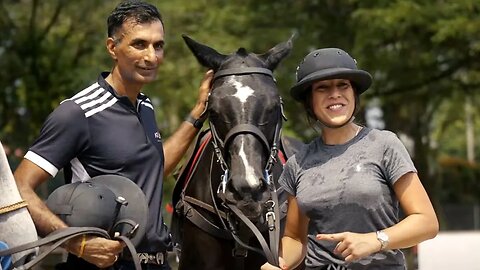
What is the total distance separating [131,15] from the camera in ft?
14.8

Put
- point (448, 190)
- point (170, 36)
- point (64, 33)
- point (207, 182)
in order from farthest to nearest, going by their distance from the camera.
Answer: point (448, 190)
point (64, 33)
point (170, 36)
point (207, 182)

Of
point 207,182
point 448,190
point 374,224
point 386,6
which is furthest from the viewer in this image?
point 448,190

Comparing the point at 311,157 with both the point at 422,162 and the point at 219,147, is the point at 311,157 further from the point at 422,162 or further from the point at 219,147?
the point at 422,162

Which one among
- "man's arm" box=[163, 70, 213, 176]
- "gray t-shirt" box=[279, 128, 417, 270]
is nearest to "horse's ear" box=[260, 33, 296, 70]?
"man's arm" box=[163, 70, 213, 176]

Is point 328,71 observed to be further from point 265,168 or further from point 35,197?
point 35,197

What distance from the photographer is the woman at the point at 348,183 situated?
3807mm

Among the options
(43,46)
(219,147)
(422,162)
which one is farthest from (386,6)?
(219,147)

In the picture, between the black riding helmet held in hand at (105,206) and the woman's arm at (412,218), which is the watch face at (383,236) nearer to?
the woman's arm at (412,218)

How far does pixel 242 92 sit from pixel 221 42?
10062 millimetres

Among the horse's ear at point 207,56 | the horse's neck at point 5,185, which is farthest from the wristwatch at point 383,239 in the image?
the horse's ear at point 207,56

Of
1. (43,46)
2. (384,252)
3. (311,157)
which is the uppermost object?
(43,46)

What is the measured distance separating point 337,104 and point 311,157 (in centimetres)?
28

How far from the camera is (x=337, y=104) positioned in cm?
405

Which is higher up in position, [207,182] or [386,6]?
[386,6]
